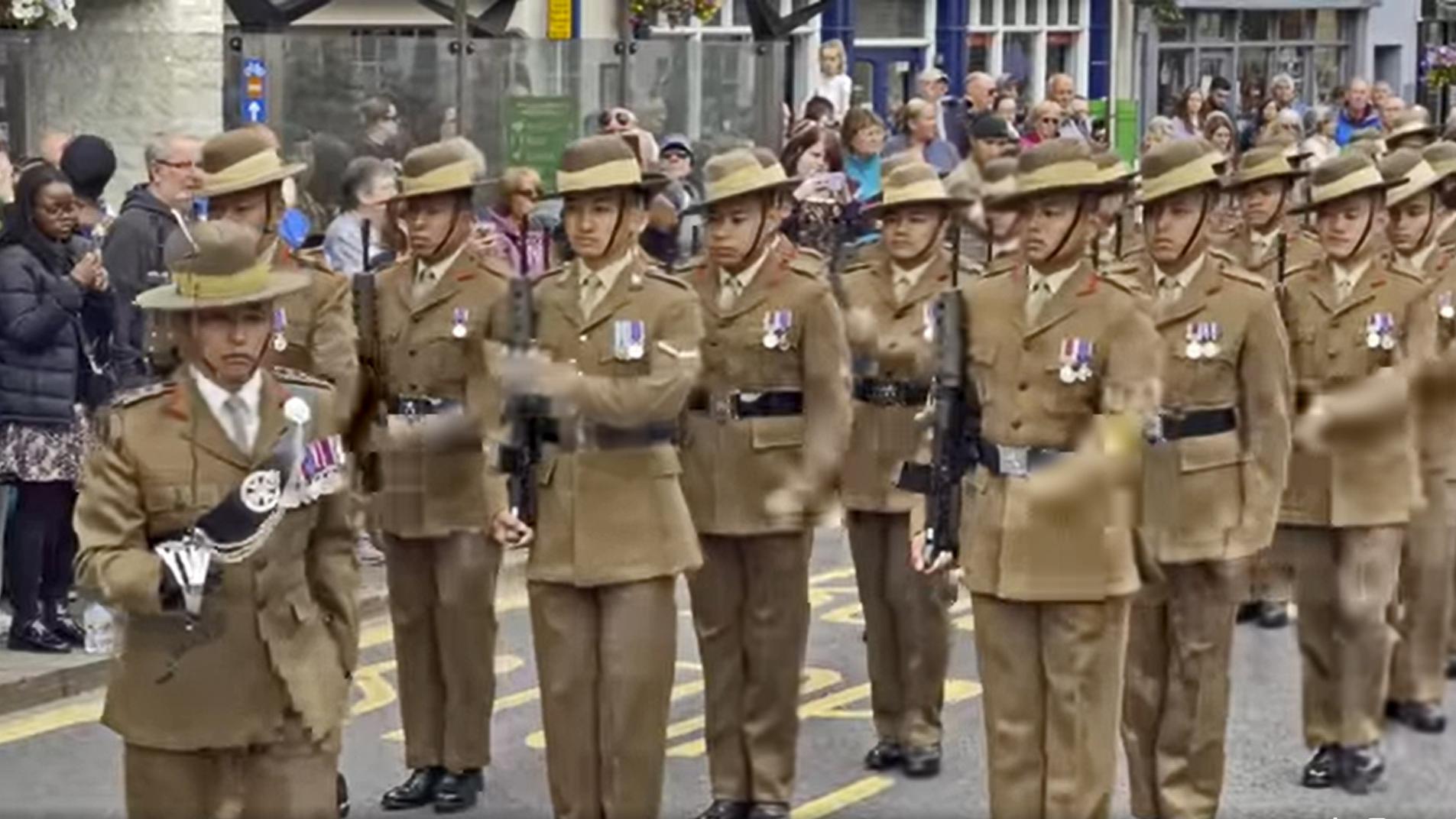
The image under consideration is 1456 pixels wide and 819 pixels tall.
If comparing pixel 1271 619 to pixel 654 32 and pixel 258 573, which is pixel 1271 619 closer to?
pixel 258 573

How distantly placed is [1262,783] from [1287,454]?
144 cm

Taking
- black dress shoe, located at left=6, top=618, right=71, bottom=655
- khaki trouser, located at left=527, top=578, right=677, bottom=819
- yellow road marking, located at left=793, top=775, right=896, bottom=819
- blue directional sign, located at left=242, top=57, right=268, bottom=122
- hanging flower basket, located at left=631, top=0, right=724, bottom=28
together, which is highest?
hanging flower basket, located at left=631, top=0, right=724, bottom=28

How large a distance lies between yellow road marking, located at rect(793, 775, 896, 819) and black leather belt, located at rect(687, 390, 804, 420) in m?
1.17

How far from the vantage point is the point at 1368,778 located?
995 centimetres

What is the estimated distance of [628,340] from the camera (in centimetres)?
872

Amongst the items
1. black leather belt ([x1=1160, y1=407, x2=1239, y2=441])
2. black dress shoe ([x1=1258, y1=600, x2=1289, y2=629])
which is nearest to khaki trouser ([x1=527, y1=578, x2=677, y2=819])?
black leather belt ([x1=1160, y1=407, x2=1239, y2=441])

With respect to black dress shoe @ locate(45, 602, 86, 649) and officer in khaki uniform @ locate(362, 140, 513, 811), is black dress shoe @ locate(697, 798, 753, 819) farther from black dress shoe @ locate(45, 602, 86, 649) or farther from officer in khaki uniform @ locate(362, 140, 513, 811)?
black dress shoe @ locate(45, 602, 86, 649)

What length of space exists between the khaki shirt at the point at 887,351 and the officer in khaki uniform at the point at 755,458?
72 cm

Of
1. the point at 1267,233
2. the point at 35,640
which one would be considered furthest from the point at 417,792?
the point at 1267,233

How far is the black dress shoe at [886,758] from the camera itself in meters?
10.3

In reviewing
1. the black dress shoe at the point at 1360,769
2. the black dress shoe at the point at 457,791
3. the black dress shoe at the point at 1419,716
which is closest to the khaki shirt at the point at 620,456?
the black dress shoe at the point at 457,791

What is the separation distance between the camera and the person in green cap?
8.16m

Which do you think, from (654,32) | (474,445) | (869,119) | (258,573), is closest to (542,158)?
(869,119)

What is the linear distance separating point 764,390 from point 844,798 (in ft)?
4.22
